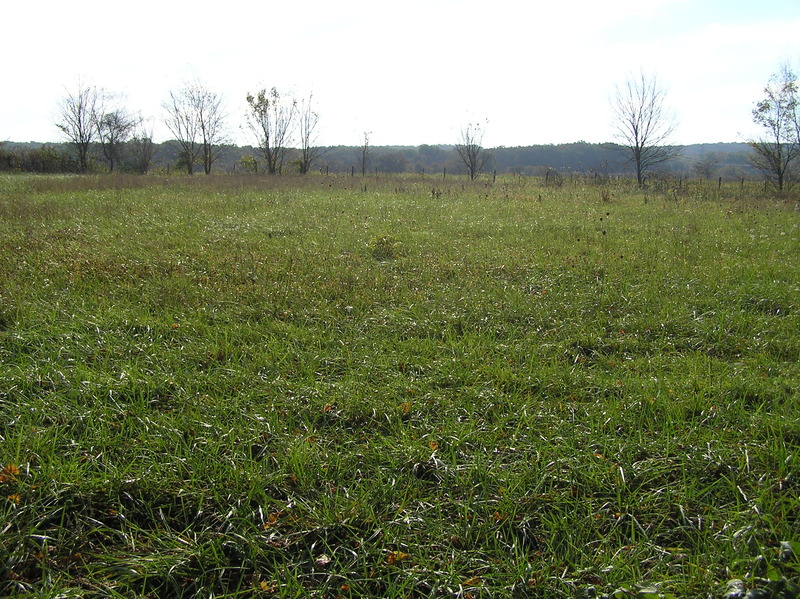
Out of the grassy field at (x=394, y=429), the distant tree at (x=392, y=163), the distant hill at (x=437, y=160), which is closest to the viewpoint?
the grassy field at (x=394, y=429)

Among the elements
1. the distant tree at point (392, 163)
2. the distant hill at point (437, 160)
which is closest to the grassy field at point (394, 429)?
the distant hill at point (437, 160)

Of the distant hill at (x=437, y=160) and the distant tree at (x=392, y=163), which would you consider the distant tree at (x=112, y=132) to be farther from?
the distant tree at (x=392, y=163)

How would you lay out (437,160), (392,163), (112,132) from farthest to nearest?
1. (437,160)
2. (392,163)
3. (112,132)

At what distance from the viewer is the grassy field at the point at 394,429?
1944mm

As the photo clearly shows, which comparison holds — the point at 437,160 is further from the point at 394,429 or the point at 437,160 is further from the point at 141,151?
the point at 394,429

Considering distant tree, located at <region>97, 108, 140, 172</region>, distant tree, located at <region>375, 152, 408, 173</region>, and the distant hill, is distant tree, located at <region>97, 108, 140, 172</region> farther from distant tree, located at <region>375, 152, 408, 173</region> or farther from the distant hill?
distant tree, located at <region>375, 152, 408, 173</region>

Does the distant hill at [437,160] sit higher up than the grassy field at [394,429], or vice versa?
the distant hill at [437,160]

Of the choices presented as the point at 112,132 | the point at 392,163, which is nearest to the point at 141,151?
the point at 112,132

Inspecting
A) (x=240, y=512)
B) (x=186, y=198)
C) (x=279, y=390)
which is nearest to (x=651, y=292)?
(x=279, y=390)

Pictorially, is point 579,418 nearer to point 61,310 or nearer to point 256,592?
point 256,592

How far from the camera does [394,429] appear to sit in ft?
9.41

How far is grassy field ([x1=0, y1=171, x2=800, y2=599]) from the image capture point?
76.5 inches

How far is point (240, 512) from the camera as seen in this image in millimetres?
2188

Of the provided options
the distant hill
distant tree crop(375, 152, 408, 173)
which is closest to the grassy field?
the distant hill
